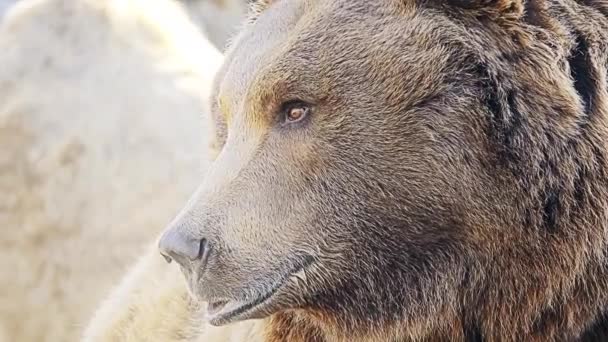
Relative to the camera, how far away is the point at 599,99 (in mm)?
2670

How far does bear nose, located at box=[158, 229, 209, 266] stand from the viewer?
2590 mm

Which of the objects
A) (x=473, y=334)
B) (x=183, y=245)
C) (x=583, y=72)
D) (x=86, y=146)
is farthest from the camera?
(x=86, y=146)

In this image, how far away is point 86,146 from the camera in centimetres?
516

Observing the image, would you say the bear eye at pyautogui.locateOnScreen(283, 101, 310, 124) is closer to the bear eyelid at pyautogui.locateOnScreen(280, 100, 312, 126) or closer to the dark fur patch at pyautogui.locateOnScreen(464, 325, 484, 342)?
the bear eyelid at pyautogui.locateOnScreen(280, 100, 312, 126)

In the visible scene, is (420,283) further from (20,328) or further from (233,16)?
(233,16)

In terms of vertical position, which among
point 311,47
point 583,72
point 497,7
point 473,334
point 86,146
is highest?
point 311,47

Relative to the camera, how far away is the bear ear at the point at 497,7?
8.61 ft

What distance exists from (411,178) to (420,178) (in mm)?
19

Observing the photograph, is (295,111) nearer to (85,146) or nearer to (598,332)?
(598,332)

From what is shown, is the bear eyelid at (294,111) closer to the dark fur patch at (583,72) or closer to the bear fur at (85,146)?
the dark fur patch at (583,72)

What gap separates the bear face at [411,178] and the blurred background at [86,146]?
2.08 meters

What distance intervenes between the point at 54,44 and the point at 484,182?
313 cm

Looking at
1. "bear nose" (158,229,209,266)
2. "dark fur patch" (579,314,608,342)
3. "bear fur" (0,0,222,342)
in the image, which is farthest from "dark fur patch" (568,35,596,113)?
"bear fur" (0,0,222,342)

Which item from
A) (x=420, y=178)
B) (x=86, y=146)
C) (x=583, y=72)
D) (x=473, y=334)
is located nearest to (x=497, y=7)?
(x=583, y=72)
